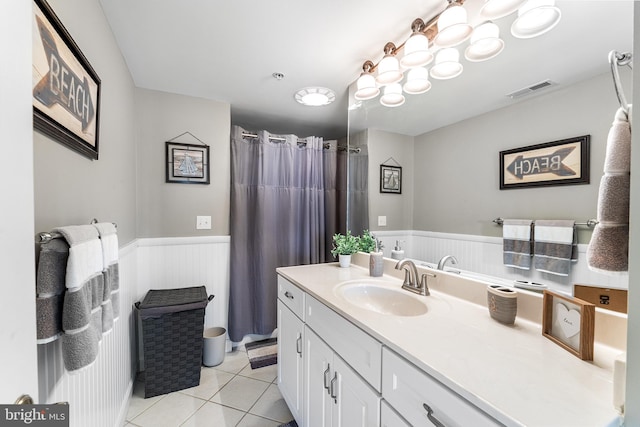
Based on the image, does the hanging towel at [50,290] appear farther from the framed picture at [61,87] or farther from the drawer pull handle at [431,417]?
the drawer pull handle at [431,417]

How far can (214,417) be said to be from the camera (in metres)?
1.54

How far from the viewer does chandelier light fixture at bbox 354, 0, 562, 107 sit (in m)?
0.97

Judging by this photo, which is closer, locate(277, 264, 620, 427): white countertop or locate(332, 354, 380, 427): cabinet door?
locate(277, 264, 620, 427): white countertop

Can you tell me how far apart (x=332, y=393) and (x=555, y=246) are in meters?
1.02

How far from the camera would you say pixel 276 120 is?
8.39ft

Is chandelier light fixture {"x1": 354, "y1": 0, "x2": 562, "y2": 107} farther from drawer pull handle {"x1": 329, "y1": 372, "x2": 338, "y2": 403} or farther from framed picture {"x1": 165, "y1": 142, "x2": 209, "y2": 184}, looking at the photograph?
drawer pull handle {"x1": 329, "y1": 372, "x2": 338, "y2": 403}

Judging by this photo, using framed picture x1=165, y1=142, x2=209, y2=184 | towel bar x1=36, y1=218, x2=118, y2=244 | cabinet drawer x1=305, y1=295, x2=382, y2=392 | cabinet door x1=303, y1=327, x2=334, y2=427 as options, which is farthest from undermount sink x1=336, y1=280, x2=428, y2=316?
framed picture x1=165, y1=142, x2=209, y2=184

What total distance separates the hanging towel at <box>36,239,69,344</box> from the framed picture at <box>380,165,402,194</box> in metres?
1.55

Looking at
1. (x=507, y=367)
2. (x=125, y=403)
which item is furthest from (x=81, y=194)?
(x=507, y=367)

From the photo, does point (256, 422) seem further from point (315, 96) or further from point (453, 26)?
point (453, 26)

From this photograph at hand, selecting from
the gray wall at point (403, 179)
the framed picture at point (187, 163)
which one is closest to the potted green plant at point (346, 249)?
the gray wall at point (403, 179)

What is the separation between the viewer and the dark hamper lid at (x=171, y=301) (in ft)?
5.55

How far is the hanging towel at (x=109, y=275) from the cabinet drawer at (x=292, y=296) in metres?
0.80

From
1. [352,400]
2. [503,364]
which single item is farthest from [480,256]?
[352,400]
